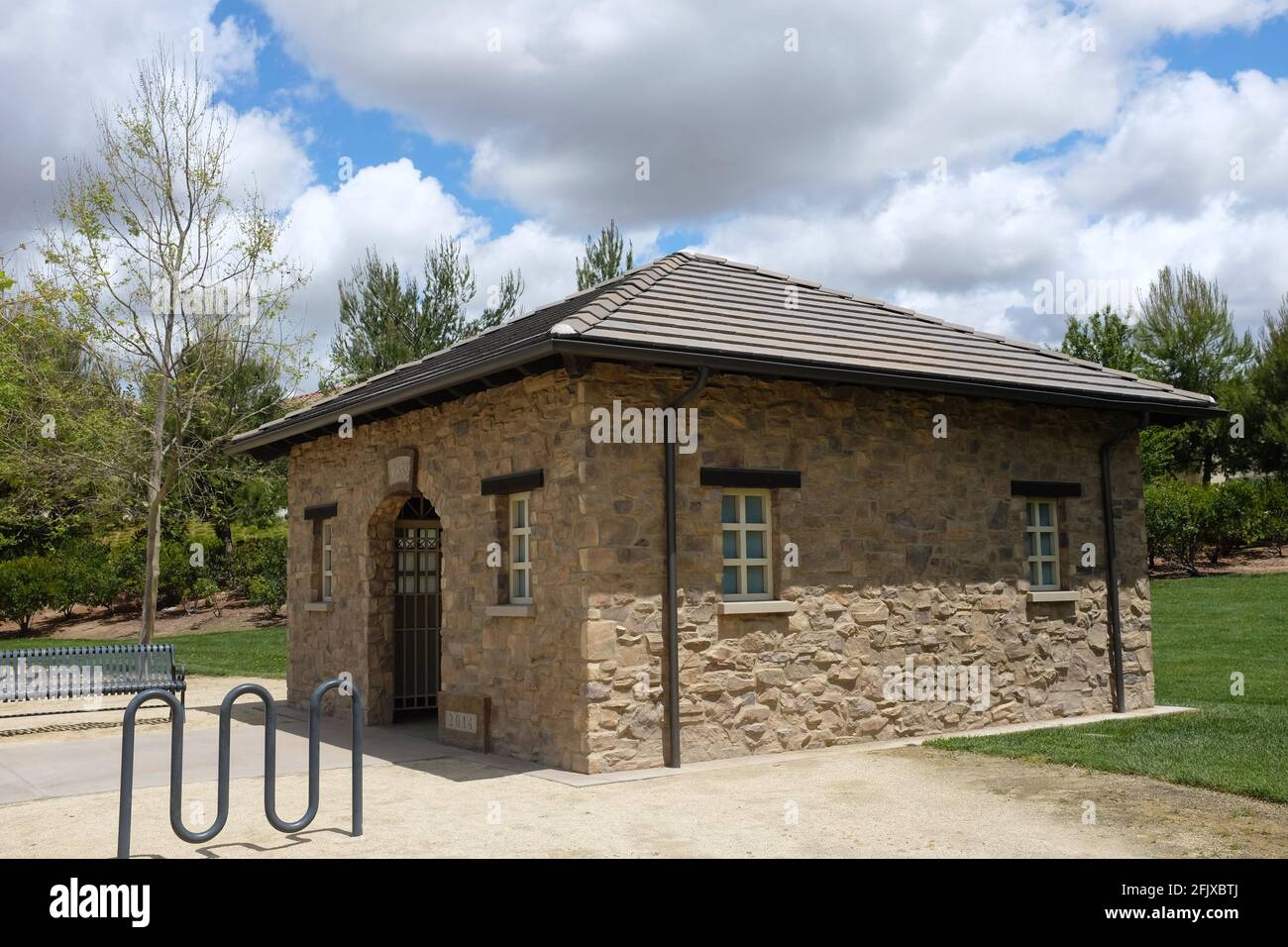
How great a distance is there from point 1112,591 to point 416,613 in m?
8.02

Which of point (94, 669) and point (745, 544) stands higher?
point (745, 544)

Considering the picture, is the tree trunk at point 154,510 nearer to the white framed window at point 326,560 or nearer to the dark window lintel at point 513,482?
the white framed window at point 326,560

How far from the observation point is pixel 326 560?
14.2 m

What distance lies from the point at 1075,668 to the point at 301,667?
9.48 meters

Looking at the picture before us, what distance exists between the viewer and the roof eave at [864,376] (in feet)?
29.3

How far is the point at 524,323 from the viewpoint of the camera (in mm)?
13148

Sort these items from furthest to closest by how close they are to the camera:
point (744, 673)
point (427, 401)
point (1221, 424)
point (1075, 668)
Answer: point (1221, 424) → point (1075, 668) → point (427, 401) → point (744, 673)

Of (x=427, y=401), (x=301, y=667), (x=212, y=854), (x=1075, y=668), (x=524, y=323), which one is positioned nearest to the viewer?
(x=212, y=854)

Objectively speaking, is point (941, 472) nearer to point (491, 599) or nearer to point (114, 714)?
point (491, 599)

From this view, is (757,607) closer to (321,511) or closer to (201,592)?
(321,511)

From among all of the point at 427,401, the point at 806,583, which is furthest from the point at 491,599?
the point at 806,583

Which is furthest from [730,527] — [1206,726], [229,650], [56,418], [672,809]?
[229,650]

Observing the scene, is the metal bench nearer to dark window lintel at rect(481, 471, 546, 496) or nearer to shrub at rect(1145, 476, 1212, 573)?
dark window lintel at rect(481, 471, 546, 496)

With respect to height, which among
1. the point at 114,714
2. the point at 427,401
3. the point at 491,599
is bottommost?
the point at 114,714
